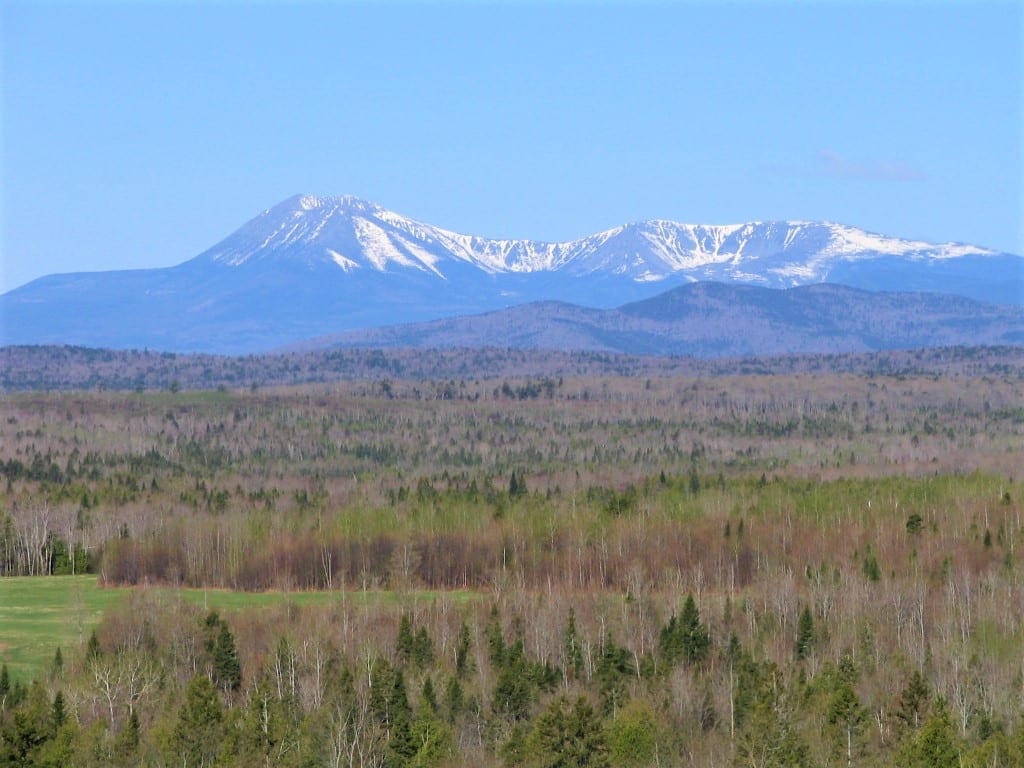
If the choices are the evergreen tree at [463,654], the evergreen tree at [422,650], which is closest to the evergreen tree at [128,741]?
the evergreen tree at [463,654]

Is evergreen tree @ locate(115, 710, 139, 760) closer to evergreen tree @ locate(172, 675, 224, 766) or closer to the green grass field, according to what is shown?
evergreen tree @ locate(172, 675, 224, 766)

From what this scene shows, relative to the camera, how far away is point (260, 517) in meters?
186

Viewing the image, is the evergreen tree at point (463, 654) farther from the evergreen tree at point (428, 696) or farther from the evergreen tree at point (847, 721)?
the evergreen tree at point (847, 721)

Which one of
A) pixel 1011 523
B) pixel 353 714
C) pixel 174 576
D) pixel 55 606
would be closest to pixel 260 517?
pixel 174 576

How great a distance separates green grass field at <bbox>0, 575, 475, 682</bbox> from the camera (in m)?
121

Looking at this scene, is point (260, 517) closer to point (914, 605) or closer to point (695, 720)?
point (914, 605)

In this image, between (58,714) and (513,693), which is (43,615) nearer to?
(58,714)

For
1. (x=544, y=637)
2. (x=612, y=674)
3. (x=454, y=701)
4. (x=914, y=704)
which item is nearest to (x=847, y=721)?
(x=914, y=704)

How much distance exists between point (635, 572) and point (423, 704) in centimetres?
6126

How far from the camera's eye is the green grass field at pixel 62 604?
12131 cm

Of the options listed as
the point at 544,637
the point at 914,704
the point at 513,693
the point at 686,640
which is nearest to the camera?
the point at 914,704

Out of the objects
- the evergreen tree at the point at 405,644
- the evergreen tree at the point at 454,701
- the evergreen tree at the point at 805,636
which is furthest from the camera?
the evergreen tree at the point at 805,636

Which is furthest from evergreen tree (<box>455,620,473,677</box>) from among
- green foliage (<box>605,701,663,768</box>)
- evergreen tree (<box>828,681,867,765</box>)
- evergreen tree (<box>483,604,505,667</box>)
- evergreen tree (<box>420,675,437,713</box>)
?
evergreen tree (<box>828,681,867,765</box>)

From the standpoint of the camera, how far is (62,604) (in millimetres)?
145125
